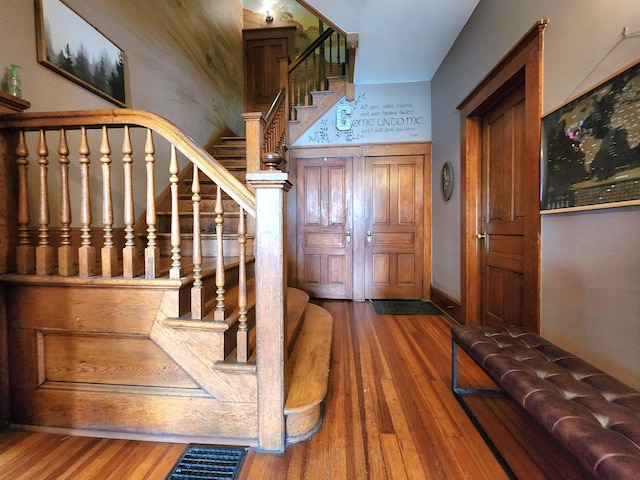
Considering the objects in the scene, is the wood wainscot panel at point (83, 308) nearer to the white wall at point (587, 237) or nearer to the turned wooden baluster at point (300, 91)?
the white wall at point (587, 237)

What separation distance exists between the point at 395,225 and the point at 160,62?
3231mm

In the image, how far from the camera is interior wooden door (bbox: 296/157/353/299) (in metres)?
3.77

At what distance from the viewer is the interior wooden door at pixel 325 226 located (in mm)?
3766

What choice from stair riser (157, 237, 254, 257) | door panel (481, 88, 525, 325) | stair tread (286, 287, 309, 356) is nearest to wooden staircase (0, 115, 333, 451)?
stair tread (286, 287, 309, 356)

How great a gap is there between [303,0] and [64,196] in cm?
242

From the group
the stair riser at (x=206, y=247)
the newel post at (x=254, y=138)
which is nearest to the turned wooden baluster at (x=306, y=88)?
the newel post at (x=254, y=138)

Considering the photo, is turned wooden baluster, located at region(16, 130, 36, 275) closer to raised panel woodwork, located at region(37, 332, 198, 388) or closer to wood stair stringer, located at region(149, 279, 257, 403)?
raised panel woodwork, located at region(37, 332, 198, 388)

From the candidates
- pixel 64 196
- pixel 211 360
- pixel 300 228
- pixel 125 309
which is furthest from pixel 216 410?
pixel 300 228

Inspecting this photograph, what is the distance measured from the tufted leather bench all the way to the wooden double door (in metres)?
2.25

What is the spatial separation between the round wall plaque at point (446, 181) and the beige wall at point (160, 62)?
10.1 feet

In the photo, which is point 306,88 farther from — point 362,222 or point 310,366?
point 310,366

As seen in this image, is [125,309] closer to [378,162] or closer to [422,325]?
[422,325]

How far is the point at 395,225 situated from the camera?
3740 millimetres

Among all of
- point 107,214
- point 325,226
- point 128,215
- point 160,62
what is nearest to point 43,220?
point 107,214
